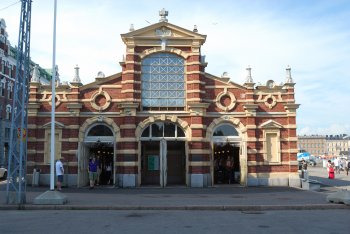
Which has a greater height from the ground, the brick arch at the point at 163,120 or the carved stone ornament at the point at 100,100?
the carved stone ornament at the point at 100,100

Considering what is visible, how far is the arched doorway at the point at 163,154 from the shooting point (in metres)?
25.2

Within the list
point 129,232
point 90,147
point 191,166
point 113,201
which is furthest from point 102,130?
point 129,232

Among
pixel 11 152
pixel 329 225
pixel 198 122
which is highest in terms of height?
pixel 198 122

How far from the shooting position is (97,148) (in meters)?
26.9

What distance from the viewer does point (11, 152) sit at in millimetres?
15891

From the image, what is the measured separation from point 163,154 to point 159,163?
46.0 inches

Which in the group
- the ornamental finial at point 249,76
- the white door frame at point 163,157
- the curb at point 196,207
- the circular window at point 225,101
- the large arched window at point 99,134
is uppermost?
the ornamental finial at point 249,76

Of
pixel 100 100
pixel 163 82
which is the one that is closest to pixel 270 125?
pixel 163 82

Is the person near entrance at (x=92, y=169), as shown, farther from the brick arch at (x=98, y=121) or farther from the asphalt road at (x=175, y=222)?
the asphalt road at (x=175, y=222)

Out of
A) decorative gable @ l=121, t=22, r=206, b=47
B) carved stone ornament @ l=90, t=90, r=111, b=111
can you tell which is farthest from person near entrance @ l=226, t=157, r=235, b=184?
carved stone ornament @ l=90, t=90, r=111, b=111

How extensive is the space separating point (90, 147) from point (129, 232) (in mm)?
16334

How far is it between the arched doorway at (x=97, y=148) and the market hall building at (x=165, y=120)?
0.21 ft

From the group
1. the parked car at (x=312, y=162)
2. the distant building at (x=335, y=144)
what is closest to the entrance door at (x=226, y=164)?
the parked car at (x=312, y=162)

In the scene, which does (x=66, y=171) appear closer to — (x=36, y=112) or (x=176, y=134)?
(x=36, y=112)
